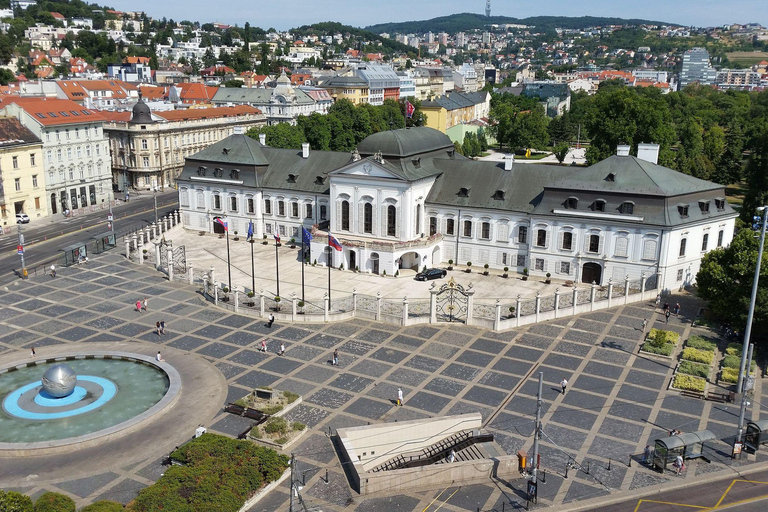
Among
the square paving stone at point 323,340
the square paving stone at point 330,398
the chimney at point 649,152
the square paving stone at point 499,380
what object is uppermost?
the chimney at point 649,152

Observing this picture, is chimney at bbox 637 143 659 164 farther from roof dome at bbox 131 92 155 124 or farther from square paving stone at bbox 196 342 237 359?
roof dome at bbox 131 92 155 124

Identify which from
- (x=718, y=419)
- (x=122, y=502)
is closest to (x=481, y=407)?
(x=718, y=419)

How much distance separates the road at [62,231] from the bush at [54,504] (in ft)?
150

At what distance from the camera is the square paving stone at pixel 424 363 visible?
5028 cm

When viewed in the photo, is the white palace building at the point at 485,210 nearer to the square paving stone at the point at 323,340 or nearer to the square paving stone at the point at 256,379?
the square paving stone at the point at 323,340

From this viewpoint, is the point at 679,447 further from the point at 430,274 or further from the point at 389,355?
the point at 430,274

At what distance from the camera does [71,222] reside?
315 feet

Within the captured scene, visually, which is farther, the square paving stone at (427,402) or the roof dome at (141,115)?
the roof dome at (141,115)

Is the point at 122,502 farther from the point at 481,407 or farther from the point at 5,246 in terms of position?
the point at 5,246

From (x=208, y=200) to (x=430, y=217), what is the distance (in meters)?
31.3

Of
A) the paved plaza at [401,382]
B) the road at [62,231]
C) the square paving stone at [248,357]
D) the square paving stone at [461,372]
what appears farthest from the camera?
the road at [62,231]

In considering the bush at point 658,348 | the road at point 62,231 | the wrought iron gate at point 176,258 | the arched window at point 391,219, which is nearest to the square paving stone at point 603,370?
the bush at point 658,348

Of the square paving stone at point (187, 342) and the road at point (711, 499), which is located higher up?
the road at point (711, 499)

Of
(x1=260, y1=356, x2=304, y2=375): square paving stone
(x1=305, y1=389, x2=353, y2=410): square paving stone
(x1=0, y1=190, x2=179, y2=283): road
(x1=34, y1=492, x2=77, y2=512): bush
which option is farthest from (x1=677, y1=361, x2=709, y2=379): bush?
(x1=0, y1=190, x2=179, y2=283): road
